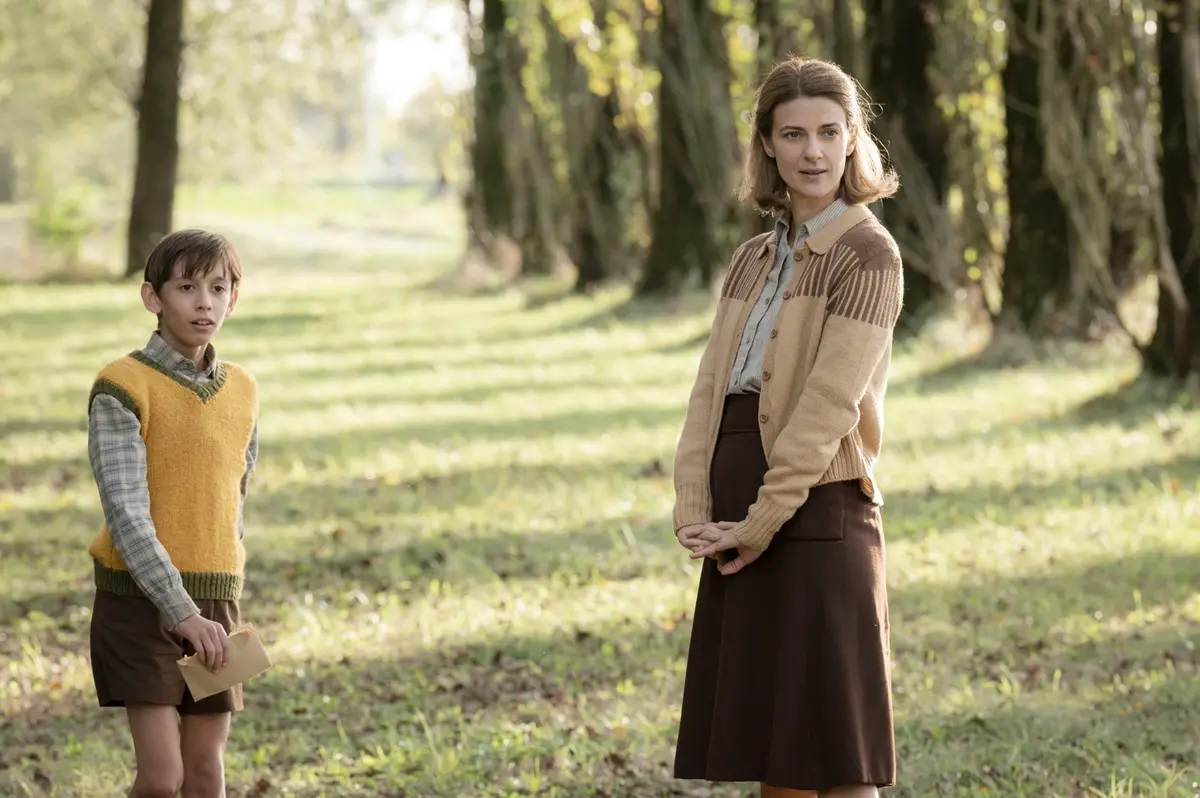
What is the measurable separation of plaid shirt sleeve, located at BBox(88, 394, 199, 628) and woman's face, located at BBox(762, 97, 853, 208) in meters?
1.40

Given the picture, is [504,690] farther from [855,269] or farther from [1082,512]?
[1082,512]

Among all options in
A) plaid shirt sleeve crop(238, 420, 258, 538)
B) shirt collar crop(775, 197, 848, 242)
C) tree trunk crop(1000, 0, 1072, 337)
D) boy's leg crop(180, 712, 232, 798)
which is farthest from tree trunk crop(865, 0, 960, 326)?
boy's leg crop(180, 712, 232, 798)

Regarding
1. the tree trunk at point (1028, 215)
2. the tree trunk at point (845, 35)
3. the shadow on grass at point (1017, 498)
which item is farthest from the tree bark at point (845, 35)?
the shadow on grass at point (1017, 498)

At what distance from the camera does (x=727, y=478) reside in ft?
11.4

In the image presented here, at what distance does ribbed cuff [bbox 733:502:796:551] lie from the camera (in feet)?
10.9

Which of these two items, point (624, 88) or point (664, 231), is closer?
point (664, 231)

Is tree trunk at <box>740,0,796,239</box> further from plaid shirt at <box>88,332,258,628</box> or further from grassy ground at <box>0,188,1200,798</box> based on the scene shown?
plaid shirt at <box>88,332,258,628</box>

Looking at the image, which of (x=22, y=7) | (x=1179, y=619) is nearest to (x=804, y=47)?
(x=1179, y=619)

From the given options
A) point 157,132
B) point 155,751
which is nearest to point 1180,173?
point 155,751

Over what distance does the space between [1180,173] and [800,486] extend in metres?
7.72

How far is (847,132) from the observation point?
3.46m

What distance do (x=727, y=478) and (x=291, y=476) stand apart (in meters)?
6.47

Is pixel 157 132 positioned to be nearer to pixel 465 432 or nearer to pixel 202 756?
pixel 465 432

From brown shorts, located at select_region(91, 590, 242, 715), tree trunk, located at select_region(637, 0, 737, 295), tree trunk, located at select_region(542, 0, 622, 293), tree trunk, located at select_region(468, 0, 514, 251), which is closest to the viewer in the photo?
brown shorts, located at select_region(91, 590, 242, 715)
